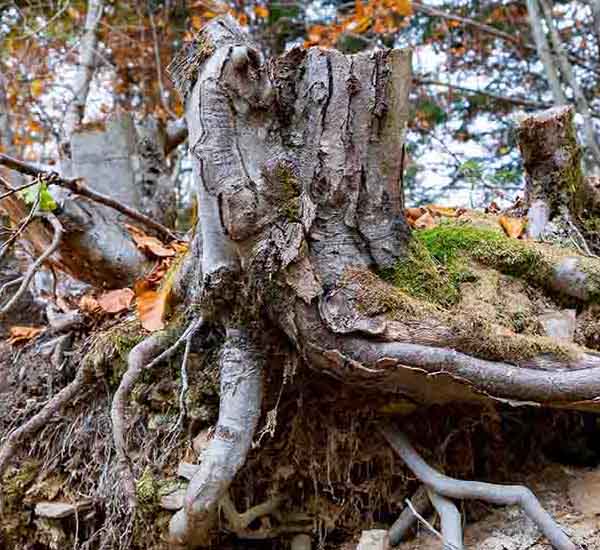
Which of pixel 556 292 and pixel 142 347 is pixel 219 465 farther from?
pixel 556 292

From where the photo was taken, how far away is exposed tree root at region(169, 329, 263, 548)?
64.7 inches

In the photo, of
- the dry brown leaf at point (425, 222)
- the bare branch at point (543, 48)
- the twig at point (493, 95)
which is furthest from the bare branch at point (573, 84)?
the dry brown leaf at point (425, 222)

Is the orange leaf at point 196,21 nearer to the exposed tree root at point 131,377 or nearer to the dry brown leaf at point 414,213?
the dry brown leaf at point 414,213

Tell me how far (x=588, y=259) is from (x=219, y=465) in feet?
4.68

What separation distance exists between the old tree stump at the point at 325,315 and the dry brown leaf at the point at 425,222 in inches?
15.7

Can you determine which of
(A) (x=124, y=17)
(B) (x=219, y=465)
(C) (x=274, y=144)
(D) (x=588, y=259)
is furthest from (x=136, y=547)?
(A) (x=124, y=17)

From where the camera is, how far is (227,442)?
167 centimetres

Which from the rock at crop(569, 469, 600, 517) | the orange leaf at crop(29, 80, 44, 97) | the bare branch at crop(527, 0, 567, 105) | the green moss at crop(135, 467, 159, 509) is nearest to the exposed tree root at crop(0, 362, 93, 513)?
the green moss at crop(135, 467, 159, 509)

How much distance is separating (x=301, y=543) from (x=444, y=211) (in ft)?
5.23

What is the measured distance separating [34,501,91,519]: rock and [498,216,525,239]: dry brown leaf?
1.95 metres

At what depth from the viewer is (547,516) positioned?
1581mm

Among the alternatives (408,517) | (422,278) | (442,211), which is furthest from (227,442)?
(442,211)

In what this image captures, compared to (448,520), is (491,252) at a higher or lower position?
higher

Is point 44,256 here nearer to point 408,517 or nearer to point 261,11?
point 408,517
